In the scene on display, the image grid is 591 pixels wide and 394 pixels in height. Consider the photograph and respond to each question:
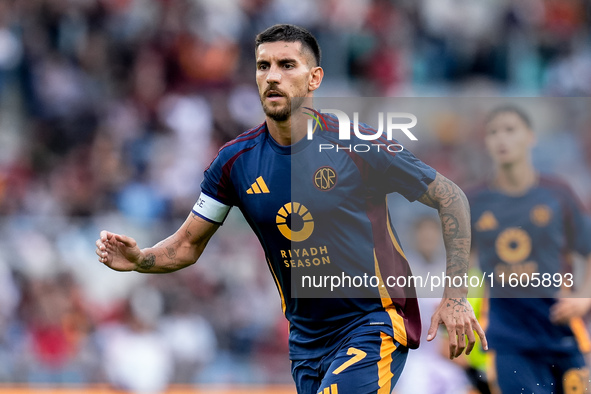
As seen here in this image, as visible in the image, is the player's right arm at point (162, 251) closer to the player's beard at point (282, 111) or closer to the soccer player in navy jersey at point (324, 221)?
the soccer player in navy jersey at point (324, 221)

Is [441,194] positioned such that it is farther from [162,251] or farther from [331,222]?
[162,251]

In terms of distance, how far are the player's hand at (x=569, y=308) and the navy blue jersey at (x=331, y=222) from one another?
2.04 m

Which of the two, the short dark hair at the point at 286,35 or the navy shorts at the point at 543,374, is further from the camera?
the navy shorts at the point at 543,374

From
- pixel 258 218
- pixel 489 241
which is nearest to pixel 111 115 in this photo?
pixel 489 241

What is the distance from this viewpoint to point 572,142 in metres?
13.1

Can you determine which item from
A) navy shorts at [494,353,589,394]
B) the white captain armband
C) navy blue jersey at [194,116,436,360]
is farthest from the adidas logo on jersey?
navy shorts at [494,353,589,394]

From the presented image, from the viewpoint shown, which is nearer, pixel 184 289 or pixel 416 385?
pixel 416 385

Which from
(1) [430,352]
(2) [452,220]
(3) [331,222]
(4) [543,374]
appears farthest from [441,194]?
(1) [430,352]

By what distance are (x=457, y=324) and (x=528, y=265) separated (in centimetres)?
245

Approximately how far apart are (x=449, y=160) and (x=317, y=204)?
23.6 feet

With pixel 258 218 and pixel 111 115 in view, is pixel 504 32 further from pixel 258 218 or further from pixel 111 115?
pixel 258 218

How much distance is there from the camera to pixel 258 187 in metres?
5.55

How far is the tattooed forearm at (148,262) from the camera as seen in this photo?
577 cm

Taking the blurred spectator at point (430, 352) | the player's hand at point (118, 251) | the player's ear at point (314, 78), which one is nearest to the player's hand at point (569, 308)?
the blurred spectator at point (430, 352)
